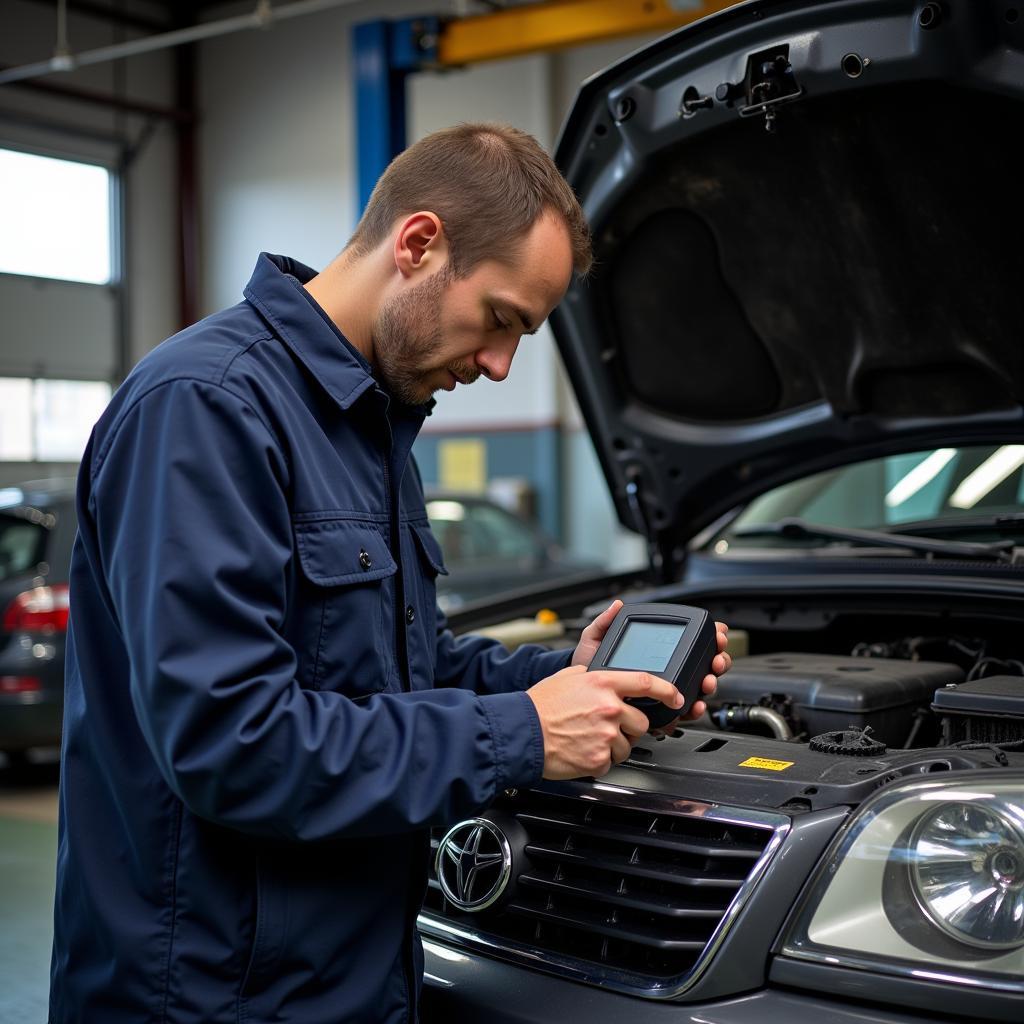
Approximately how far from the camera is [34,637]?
4.68 metres

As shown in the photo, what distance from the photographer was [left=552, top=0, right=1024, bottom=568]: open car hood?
6.04ft

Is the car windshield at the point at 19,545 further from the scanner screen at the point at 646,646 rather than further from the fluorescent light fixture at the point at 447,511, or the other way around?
the scanner screen at the point at 646,646

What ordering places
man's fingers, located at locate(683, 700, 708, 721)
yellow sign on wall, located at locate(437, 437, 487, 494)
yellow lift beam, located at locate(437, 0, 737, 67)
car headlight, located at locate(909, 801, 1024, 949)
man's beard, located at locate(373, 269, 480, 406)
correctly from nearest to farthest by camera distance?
car headlight, located at locate(909, 801, 1024, 949) < man's beard, located at locate(373, 269, 480, 406) < man's fingers, located at locate(683, 700, 708, 721) < yellow lift beam, located at locate(437, 0, 737, 67) < yellow sign on wall, located at locate(437, 437, 487, 494)

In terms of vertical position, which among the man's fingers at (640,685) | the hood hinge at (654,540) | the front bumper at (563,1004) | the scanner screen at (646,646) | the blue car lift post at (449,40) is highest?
the blue car lift post at (449,40)

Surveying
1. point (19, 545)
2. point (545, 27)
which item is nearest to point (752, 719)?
point (19, 545)

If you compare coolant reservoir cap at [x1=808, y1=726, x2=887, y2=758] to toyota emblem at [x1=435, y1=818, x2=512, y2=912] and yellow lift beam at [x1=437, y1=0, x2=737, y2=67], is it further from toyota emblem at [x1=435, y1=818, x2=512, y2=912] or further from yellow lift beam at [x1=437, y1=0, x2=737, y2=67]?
yellow lift beam at [x1=437, y1=0, x2=737, y2=67]

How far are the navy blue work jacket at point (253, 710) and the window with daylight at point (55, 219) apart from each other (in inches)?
392

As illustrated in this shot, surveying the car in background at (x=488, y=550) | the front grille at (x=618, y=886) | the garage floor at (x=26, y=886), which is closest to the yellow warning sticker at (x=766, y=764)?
the front grille at (x=618, y=886)

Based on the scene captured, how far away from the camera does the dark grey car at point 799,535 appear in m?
1.28

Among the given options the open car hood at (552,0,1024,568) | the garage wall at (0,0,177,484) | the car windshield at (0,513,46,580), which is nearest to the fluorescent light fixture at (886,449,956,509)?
the open car hood at (552,0,1024,568)

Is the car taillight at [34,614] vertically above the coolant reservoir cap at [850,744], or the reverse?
the coolant reservoir cap at [850,744]

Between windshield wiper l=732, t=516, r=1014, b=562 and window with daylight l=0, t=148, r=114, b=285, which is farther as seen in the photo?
window with daylight l=0, t=148, r=114, b=285

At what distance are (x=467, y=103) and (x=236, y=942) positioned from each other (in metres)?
9.50

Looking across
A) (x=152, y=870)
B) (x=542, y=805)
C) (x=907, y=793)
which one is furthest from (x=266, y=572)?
(x=907, y=793)
